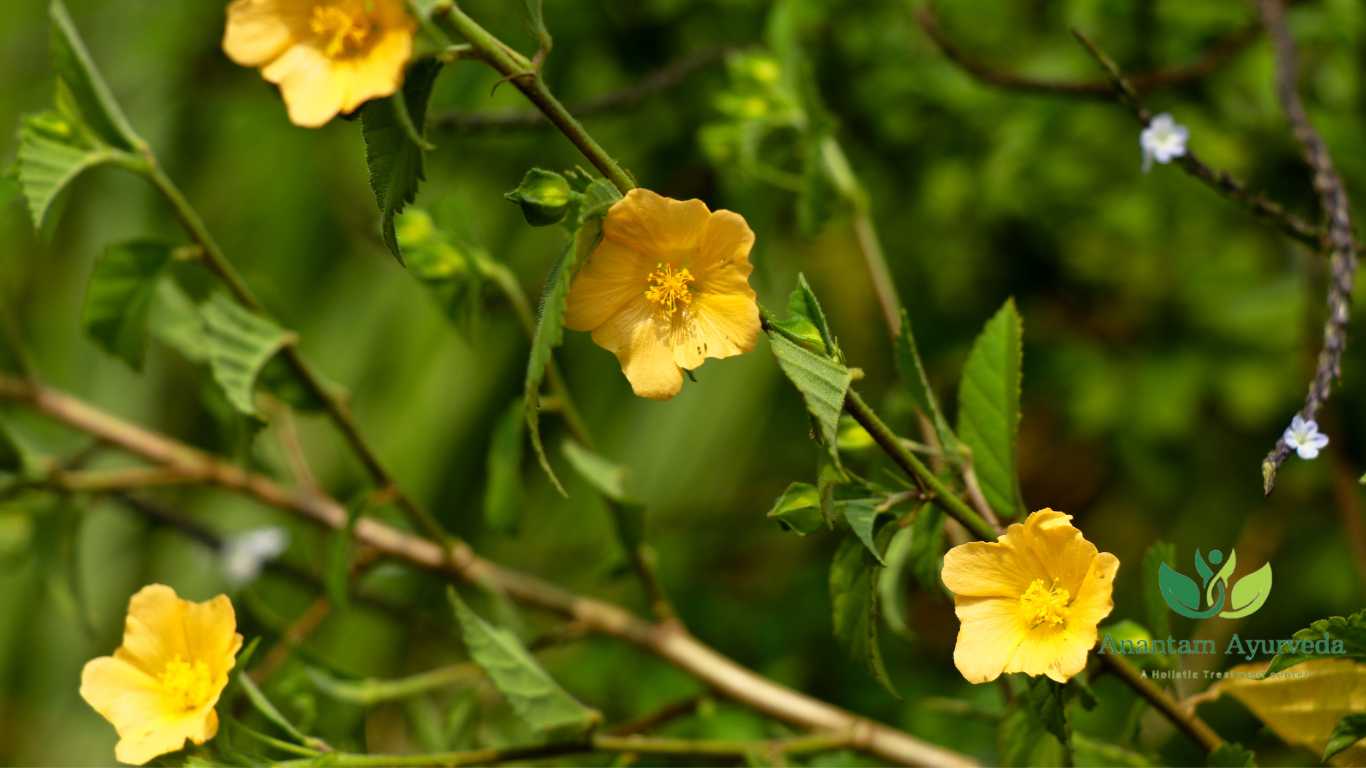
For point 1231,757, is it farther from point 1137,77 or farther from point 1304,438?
point 1137,77

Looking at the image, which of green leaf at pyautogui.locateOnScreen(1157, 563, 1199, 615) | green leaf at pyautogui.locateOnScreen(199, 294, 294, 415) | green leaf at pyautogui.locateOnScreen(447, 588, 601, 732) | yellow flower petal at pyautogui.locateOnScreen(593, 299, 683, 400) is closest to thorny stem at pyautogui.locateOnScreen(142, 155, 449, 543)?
green leaf at pyautogui.locateOnScreen(199, 294, 294, 415)

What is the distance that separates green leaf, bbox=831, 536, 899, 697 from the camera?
40cm

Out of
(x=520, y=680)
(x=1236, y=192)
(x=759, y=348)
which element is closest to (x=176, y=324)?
(x=520, y=680)

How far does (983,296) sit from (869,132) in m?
0.19

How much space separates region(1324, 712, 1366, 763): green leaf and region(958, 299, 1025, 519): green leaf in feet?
0.40

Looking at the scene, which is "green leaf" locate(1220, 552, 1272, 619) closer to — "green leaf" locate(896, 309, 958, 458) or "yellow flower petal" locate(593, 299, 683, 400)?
"green leaf" locate(896, 309, 958, 458)

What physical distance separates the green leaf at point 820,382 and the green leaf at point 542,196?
0.23 ft

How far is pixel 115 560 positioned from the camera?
1.20 m

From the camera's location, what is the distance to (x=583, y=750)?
475mm

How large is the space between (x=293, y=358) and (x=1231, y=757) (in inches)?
16.1

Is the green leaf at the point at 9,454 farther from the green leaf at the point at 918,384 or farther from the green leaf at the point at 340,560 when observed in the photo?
the green leaf at the point at 918,384

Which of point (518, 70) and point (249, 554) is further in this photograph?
point (249, 554)

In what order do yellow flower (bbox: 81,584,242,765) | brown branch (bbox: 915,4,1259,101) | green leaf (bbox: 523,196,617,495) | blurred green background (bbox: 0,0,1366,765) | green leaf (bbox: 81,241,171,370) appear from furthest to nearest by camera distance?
1. blurred green background (bbox: 0,0,1366,765)
2. brown branch (bbox: 915,4,1259,101)
3. green leaf (bbox: 81,241,171,370)
4. yellow flower (bbox: 81,584,242,765)
5. green leaf (bbox: 523,196,617,495)

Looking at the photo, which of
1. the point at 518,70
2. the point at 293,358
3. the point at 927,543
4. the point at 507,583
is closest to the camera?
the point at 518,70
